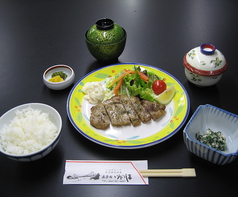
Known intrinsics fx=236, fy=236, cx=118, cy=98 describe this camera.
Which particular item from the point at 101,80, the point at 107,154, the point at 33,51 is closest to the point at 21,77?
the point at 33,51

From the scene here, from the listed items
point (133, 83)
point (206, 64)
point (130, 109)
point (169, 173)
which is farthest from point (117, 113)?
→ point (206, 64)

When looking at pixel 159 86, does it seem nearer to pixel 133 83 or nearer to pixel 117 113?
pixel 133 83

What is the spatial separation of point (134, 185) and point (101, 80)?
4.19 ft

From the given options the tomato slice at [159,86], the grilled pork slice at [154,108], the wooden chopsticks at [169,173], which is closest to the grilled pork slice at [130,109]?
the grilled pork slice at [154,108]

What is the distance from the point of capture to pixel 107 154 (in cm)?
187

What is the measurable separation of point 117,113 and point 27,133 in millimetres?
780

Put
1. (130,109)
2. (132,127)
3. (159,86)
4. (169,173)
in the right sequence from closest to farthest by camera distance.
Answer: (169,173), (132,127), (130,109), (159,86)

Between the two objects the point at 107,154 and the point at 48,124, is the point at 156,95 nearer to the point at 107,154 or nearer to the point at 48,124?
the point at 107,154

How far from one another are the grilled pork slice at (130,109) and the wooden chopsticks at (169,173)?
1.59 feet

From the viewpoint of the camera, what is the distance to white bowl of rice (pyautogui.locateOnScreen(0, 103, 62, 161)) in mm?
1638

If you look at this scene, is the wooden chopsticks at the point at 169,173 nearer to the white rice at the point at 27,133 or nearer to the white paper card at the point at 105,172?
the white paper card at the point at 105,172

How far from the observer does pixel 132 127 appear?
2.07m

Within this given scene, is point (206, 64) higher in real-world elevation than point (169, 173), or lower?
higher

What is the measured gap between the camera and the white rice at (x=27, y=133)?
168 cm
